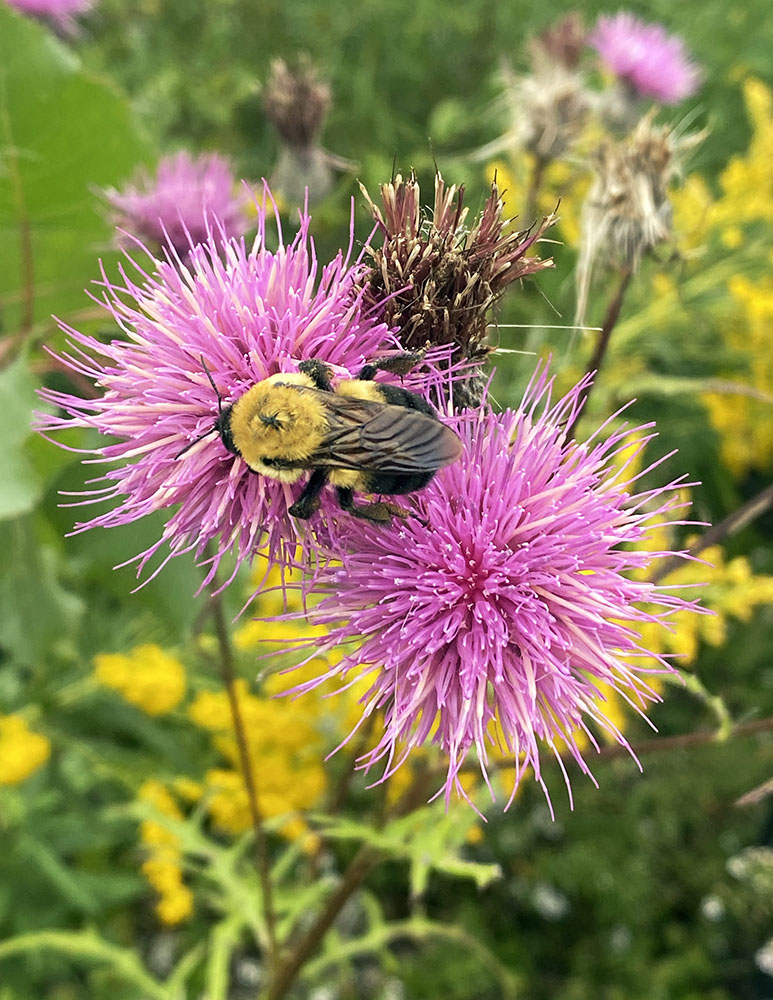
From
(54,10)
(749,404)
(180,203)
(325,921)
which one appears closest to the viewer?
(325,921)

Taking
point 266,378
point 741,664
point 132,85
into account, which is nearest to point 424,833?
point 266,378

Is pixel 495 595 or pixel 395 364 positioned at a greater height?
pixel 395 364

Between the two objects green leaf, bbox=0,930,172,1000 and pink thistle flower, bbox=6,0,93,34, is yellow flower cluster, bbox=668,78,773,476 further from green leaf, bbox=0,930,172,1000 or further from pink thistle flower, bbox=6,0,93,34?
green leaf, bbox=0,930,172,1000

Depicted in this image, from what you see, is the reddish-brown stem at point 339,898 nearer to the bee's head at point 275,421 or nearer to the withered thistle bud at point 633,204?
the bee's head at point 275,421

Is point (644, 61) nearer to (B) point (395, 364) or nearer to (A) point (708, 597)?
(A) point (708, 597)

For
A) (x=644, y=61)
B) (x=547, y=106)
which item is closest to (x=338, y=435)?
(x=547, y=106)

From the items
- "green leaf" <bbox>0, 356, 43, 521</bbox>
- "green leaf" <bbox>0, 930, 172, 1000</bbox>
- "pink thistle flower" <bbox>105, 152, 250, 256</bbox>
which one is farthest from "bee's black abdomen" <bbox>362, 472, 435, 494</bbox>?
"green leaf" <bbox>0, 930, 172, 1000</bbox>
